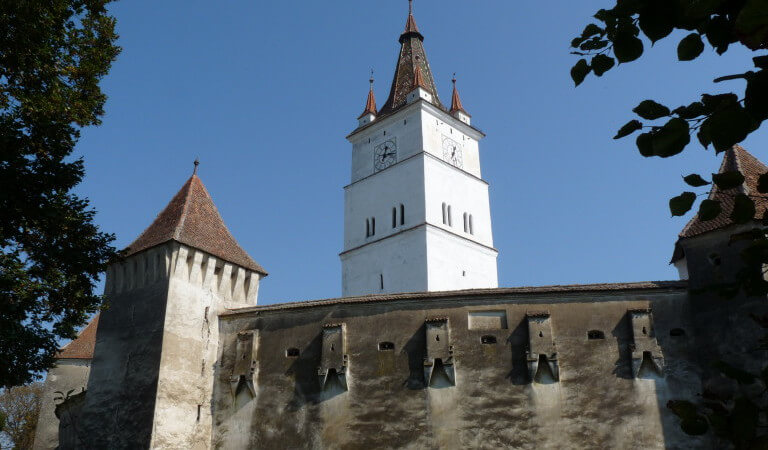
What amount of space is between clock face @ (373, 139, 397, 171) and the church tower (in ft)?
0.22

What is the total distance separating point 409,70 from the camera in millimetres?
46031

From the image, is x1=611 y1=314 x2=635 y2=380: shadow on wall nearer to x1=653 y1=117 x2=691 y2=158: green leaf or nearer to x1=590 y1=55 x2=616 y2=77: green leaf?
x1=590 y1=55 x2=616 y2=77: green leaf

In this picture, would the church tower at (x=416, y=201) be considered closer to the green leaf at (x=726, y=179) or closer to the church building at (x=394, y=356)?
the church building at (x=394, y=356)

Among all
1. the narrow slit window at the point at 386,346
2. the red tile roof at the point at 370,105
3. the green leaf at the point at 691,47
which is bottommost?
the green leaf at the point at 691,47

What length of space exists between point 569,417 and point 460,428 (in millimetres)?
2715

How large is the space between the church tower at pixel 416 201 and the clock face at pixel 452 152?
0.07 m

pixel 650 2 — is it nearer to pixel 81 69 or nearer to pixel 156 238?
pixel 81 69

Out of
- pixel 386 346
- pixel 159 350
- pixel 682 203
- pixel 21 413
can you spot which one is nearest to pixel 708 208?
pixel 682 203

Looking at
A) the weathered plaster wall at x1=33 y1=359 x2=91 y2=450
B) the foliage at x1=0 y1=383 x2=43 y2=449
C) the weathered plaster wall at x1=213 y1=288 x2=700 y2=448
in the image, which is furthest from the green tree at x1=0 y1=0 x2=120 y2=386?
the foliage at x1=0 y1=383 x2=43 y2=449

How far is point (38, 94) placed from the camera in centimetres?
1480

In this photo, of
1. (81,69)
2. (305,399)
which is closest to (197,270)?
(305,399)

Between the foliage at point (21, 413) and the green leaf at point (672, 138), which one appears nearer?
the green leaf at point (672, 138)

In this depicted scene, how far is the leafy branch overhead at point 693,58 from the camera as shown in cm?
270

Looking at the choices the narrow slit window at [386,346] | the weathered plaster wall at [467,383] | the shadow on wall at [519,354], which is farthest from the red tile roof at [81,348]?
the shadow on wall at [519,354]
